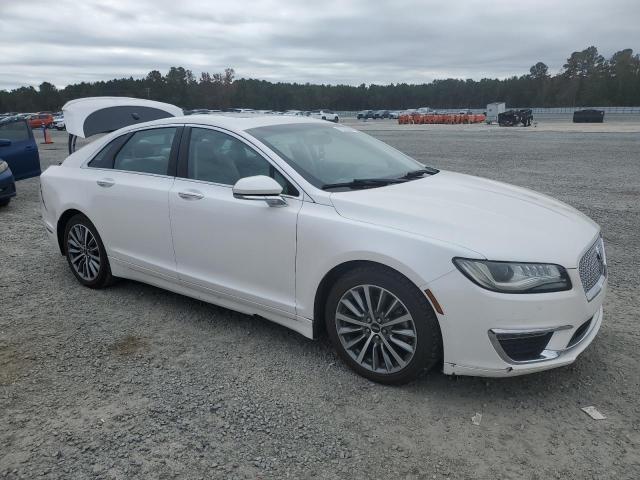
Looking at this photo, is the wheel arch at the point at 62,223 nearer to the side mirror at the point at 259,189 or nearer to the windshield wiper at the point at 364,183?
the side mirror at the point at 259,189

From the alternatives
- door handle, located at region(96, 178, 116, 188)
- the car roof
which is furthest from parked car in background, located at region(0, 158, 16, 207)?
the car roof

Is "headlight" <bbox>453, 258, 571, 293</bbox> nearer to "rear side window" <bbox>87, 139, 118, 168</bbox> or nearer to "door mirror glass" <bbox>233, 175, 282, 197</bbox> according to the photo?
"door mirror glass" <bbox>233, 175, 282, 197</bbox>

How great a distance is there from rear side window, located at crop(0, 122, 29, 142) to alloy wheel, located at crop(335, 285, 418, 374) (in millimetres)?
9572

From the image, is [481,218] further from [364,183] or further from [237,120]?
[237,120]

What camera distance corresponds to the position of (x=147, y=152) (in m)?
4.50

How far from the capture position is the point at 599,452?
8.68 feet

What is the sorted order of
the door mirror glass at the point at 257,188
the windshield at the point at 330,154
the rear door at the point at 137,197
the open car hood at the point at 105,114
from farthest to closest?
the open car hood at the point at 105,114, the rear door at the point at 137,197, the windshield at the point at 330,154, the door mirror glass at the point at 257,188

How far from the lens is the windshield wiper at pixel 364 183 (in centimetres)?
355

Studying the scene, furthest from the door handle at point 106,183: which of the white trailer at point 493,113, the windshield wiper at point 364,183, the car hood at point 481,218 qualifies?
the white trailer at point 493,113

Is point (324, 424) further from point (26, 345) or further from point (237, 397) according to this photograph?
point (26, 345)

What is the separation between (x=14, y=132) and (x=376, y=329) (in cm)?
1003

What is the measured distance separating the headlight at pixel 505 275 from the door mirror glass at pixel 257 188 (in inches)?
47.5

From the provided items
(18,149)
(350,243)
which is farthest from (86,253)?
(18,149)

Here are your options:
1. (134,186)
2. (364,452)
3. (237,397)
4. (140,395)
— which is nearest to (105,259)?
(134,186)
